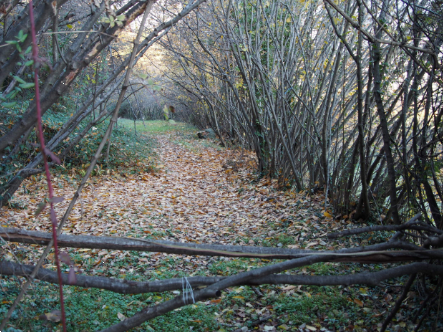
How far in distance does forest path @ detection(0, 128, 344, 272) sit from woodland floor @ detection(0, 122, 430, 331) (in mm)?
18

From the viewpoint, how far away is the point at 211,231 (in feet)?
18.7

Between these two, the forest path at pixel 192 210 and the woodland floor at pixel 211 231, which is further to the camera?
the forest path at pixel 192 210

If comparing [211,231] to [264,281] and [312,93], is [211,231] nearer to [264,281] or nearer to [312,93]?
[312,93]

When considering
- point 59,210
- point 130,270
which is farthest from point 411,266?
point 59,210

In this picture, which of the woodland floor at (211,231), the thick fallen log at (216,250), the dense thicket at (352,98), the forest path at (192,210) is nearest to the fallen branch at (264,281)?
the thick fallen log at (216,250)

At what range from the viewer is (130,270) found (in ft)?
13.8

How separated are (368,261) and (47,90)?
7.58 ft

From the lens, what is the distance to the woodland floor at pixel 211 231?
3.14 m

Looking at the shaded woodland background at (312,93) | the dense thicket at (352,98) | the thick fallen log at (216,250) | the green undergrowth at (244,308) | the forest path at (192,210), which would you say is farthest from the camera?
the forest path at (192,210)

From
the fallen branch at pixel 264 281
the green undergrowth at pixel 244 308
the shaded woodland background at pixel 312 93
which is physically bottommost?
the green undergrowth at pixel 244 308

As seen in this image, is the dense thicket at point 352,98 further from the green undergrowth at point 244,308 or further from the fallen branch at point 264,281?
the fallen branch at point 264,281

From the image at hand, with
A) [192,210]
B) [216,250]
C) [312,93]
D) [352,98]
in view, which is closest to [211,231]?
[192,210]

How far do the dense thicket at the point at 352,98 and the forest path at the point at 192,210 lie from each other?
0.63 m

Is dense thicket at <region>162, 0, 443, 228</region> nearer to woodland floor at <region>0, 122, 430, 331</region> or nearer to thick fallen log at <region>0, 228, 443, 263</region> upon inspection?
Result: woodland floor at <region>0, 122, 430, 331</region>
